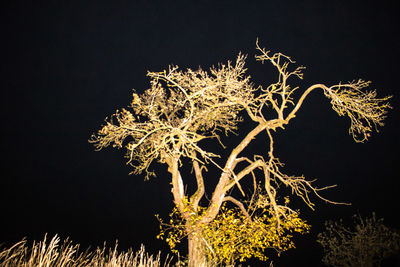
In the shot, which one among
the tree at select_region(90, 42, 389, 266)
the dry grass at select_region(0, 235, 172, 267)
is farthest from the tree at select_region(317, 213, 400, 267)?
the dry grass at select_region(0, 235, 172, 267)

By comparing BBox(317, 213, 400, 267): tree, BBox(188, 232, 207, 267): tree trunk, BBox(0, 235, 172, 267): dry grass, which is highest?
BBox(0, 235, 172, 267): dry grass

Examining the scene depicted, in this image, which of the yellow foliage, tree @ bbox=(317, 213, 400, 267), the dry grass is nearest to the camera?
the dry grass

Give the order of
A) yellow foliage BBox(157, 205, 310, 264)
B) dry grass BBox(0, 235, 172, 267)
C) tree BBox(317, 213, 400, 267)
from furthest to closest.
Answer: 1. tree BBox(317, 213, 400, 267)
2. yellow foliage BBox(157, 205, 310, 264)
3. dry grass BBox(0, 235, 172, 267)

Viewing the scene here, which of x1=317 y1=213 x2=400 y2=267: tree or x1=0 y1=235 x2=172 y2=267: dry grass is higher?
x1=0 y1=235 x2=172 y2=267: dry grass

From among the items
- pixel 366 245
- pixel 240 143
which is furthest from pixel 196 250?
pixel 366 245

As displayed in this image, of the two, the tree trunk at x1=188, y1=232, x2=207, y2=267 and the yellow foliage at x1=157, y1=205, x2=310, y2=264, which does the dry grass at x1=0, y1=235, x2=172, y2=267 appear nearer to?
the yellow foliage at x1=157, y1=205, x2=310, y2=264

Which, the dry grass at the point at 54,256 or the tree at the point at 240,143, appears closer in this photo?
the dry grass at the point at 54,256

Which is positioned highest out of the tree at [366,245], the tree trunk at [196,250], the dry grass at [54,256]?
the dry grass at [54,256]

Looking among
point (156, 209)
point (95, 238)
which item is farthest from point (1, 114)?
point (156, 209)

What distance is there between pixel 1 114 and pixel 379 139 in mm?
52912

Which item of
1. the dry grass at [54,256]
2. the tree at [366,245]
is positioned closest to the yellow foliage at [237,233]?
the dry grass at [54,256]

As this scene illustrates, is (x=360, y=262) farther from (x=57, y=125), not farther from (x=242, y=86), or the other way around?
(x=57, y=125)

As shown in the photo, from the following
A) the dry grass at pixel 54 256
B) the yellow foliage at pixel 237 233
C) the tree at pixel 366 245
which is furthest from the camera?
the tree at pixel 366 245

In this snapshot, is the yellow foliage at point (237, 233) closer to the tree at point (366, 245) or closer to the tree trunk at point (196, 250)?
the tree trunk at point (196, 250)
